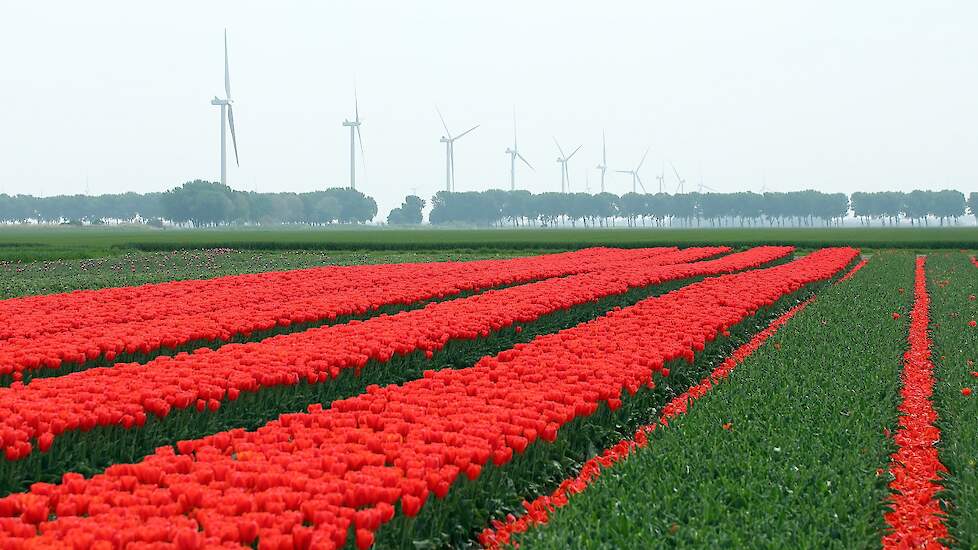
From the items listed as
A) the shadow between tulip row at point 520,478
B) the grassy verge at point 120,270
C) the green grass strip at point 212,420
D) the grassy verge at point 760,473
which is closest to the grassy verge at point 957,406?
the grassy verge at point 760,473

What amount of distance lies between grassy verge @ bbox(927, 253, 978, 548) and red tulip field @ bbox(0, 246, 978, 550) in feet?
0.17

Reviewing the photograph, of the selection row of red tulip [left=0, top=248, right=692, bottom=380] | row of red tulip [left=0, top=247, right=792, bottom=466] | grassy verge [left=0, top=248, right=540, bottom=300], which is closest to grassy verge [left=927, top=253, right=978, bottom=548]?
row of red tulip [left=0, top=247, right=792, bottom=466]

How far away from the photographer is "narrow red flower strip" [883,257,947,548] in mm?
8578

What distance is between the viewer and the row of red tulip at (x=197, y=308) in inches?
565

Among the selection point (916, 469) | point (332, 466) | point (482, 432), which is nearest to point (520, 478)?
point (482, 432)

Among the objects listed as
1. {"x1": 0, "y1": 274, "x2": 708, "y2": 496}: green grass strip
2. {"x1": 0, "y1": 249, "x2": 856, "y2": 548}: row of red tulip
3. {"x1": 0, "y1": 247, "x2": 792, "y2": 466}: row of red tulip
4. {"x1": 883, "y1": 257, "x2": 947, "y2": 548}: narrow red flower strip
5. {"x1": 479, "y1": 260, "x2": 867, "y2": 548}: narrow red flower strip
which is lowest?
{"x1": 883, "y1": 257, "x2": 947, "y2": 548}: narrow red flower strip

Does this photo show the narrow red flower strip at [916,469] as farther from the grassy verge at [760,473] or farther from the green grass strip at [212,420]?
the green grass strip at [212,420]

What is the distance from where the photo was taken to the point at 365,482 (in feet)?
23.5

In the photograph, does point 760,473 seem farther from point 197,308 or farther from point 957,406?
point 197,308

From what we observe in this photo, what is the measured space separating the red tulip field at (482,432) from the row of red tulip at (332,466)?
26mm

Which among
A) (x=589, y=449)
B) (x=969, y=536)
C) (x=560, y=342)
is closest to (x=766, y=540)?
(x=969, y=536)

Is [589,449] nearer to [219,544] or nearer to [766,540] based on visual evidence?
[766,540]

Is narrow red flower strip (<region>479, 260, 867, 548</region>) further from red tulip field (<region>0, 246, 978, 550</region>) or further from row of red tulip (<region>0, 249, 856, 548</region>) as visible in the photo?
row of red tulip (<region>0, 249, 856, 548</region>)

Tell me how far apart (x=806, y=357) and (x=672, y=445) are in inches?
256
